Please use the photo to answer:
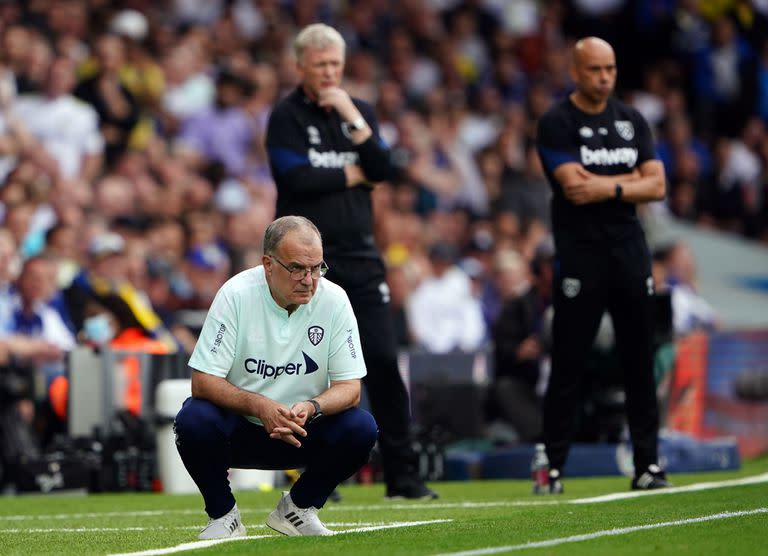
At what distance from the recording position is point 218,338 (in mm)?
6770

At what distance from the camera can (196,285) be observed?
15.6 m

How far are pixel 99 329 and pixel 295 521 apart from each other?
667 cm

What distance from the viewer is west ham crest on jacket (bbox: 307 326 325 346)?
22.5 ft

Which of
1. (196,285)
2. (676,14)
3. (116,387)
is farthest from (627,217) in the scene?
(676,14)

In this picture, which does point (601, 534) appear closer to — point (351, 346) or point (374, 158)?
point (351, 346)

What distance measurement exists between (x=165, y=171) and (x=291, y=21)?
4955mm

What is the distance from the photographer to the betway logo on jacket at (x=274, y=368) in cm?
682

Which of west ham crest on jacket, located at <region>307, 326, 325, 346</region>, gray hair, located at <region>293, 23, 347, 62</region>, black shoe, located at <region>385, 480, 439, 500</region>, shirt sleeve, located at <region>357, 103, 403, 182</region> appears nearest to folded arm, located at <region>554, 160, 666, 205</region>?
shirt sleeve, located at <region>357, 103, 403, 182</region>

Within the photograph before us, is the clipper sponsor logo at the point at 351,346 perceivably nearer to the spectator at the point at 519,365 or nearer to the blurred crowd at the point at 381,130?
the blurred crowd at the point at 381,130

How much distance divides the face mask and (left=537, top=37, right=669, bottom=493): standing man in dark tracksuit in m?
4.85

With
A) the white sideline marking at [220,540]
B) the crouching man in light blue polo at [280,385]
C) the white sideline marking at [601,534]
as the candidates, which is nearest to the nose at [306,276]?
the crouching man in light blue polo at [280,385]

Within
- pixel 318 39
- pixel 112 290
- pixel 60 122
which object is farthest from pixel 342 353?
pixel 60 122

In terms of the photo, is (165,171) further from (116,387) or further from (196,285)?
(116,387)

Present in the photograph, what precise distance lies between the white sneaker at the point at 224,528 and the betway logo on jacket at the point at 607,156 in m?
3.43
